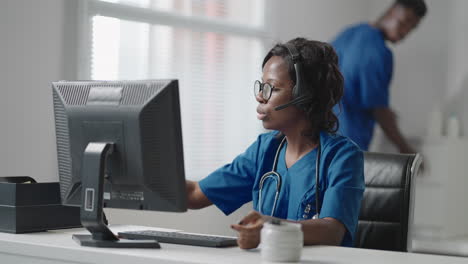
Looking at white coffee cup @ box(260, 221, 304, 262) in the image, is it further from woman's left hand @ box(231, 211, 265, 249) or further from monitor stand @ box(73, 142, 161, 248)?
monitor stand @ box(73, 142, 161, 248)

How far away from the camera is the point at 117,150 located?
1.63 meters

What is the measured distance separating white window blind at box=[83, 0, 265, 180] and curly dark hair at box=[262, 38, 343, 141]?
1611mm

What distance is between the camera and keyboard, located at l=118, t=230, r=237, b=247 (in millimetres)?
1616

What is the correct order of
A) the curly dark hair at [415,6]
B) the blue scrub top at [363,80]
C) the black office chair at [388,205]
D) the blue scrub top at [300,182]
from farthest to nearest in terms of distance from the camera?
1. the curly dark hair at [415,6]
2. the blue scrub top at [363,80]
3. the black office chair at [388,205]
4. the blue scrub top at [300,182]

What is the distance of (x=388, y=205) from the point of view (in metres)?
2.07

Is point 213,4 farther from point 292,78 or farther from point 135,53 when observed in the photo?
point 292,78

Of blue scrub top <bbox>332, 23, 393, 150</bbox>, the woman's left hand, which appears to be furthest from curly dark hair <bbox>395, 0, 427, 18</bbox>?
the woman's left hand

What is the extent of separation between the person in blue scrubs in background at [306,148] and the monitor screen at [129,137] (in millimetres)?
311

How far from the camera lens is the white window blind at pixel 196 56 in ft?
11.1

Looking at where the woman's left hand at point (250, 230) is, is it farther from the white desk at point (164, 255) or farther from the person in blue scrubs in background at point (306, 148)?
the person in blue scrubs in background at point (306, 148)

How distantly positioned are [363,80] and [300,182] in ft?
7.62

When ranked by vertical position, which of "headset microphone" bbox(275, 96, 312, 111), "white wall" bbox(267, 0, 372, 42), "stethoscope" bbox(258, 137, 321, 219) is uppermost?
"white wall" bbox(267, 0, 372, 42)

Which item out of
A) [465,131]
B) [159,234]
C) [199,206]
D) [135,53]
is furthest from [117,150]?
[465,131]

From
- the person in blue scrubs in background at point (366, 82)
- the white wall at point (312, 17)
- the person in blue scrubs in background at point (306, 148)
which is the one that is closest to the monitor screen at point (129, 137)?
the person in blue scrubs in background at point (306, 148)
